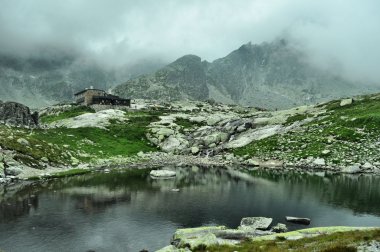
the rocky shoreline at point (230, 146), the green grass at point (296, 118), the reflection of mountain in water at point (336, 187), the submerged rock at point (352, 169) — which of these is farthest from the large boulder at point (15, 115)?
the submerged rock at point (352, 169)

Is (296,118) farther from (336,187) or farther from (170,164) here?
(336,187)

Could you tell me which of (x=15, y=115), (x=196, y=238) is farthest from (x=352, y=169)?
(x=15, y=115)

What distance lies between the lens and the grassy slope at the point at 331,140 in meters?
108

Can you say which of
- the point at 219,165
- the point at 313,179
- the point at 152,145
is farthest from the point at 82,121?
the point at 313,179

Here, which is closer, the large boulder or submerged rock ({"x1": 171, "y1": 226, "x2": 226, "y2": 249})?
submerged rock ({"x1": 171, "y1": 226, "x2": 226, "y2": 249})

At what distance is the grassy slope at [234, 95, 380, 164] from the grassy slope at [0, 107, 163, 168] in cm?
4140

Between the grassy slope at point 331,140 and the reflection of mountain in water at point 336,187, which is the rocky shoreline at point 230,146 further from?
the reflection of mountain in water at point 336,187

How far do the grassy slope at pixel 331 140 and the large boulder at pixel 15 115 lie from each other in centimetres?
7347

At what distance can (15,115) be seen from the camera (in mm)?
126812

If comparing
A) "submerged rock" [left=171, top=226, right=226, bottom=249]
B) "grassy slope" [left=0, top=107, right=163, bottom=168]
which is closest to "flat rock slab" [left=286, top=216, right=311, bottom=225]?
"submerged rock" [left=171, top=226, right=226, bottom=249]

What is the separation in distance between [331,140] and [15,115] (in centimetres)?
10556

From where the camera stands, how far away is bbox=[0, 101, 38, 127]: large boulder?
409 ft

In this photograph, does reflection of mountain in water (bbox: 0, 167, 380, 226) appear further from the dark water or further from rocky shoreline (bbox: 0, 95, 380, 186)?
rocky shoreline (bbox: 0, 95, 380, 186)

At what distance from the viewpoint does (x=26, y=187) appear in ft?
238
